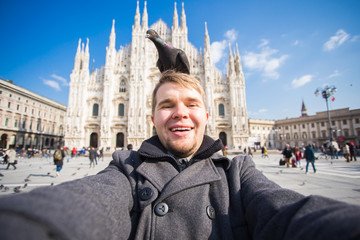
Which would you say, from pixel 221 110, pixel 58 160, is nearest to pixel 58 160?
pixel 58 160

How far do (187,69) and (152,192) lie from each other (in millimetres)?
2357

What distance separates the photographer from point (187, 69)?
9.30ft

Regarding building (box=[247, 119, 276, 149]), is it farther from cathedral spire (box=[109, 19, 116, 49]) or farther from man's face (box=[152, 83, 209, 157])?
man's face (box=[152, 83, 209, 157])

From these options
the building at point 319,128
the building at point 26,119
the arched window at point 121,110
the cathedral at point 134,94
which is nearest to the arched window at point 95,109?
the cathedral at point 134,94

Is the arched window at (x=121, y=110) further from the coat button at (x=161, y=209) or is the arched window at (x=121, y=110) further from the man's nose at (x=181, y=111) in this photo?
the coat button at (x=161, y=209)

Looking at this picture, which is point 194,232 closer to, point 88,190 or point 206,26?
point 88,190

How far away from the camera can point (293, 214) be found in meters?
0.60

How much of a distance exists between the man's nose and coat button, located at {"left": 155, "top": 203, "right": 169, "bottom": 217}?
584 mm

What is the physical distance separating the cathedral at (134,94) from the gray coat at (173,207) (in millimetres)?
17743

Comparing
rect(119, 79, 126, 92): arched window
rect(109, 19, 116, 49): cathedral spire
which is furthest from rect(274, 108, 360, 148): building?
rect(109, 19, 116, 49): cathedral spire

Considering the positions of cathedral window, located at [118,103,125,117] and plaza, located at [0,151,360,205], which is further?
cathedral window, located at [118,103,125,117]

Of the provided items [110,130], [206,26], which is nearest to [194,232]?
[110,130]

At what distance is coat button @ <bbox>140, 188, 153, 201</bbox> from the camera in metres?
0.86

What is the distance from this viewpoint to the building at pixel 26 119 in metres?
22.0
